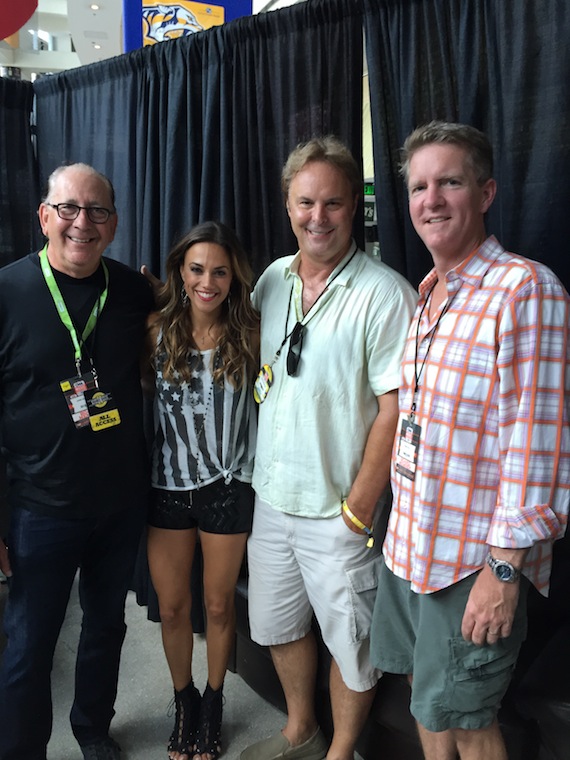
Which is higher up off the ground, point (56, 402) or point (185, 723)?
point (56, 402)

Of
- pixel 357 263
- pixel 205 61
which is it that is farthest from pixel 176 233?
pixel 357 263

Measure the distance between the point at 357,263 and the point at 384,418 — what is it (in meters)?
0.41

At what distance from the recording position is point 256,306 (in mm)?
1789

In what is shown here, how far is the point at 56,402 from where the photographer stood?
1.50 meters

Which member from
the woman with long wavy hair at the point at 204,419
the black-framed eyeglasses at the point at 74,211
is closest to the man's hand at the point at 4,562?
the woman with long wavy hair at the point at 204,419

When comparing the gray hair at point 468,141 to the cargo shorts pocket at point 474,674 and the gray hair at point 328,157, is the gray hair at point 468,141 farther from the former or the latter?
the cargo shorts pocket at point 474,674

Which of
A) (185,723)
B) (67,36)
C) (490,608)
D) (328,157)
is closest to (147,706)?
(185,723)

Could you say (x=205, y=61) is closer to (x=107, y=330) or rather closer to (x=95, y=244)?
(x=95, y=244)

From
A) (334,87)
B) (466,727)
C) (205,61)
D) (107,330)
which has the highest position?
(205,61)

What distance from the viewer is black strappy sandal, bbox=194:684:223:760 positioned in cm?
179

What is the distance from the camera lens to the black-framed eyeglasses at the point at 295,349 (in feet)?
5.03

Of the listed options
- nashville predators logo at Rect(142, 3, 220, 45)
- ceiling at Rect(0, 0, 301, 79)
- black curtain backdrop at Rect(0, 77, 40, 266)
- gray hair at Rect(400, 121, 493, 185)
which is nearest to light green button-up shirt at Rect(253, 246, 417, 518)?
gray hair at Rect(400, 121, 493, 185)

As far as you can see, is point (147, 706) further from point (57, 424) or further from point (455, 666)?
point (455, 666)

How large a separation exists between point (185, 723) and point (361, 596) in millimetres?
750
